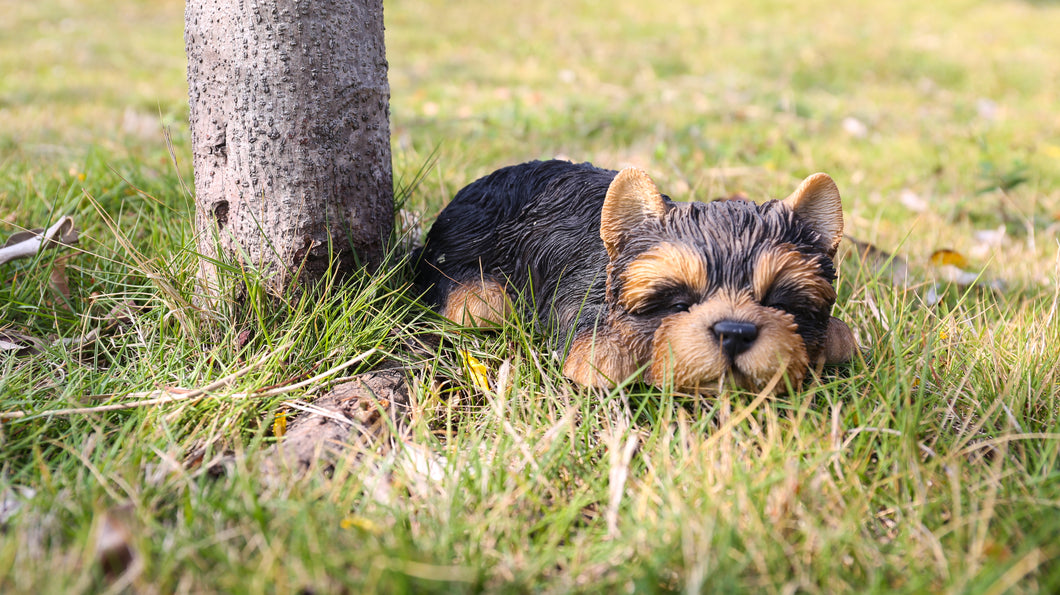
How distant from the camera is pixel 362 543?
1.75m

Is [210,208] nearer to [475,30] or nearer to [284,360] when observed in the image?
[284,360]

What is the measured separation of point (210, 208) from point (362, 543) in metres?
1.54

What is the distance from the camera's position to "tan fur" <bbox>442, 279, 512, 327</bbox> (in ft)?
8.88

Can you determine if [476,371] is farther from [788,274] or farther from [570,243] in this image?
[788,274]

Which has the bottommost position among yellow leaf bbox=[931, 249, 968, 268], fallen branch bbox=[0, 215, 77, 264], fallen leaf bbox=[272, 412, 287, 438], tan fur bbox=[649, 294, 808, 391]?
fallen leaf bbox=[272, 412, 287, 438]

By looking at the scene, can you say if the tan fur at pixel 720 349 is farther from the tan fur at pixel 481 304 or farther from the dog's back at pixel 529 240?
the tan fur at pixel 481 304

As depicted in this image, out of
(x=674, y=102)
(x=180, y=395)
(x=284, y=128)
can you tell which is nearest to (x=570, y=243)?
(x=284, y=128)

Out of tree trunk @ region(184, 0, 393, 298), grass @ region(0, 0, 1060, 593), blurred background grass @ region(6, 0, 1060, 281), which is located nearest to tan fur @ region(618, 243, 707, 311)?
grass @ region(0, 0, 1060, 593)

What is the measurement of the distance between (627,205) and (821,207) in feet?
1.93

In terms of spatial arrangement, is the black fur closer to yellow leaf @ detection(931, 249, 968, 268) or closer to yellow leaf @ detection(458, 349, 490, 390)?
yellow leaf @ detection(458, 349, 490, 390)

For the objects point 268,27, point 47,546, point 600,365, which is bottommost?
point 47,546

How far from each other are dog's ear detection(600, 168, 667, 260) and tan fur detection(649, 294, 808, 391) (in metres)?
0.32

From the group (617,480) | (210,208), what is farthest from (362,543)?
(210,208)

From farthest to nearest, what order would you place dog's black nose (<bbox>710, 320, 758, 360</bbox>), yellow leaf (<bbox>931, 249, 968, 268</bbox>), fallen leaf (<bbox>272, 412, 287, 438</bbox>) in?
yellow leaf (<bbox>931, 249, 968, 268</bbox>)
fallen leaf (<bbox>272, 412, 287, 438</bbox>)
dog's black nose (<bbox>710, 320, 758, 360</bbox>)
